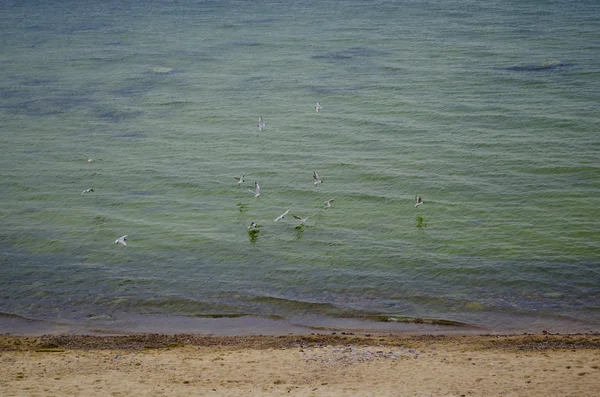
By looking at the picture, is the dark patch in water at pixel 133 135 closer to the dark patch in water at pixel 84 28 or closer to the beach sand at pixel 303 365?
the beach sand at pixel 303 365

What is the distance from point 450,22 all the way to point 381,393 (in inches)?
1666

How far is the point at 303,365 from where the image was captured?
18938 millimetres

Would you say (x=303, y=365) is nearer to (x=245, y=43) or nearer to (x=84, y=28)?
(x=245, y=43)

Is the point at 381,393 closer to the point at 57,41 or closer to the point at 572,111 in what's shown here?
the point at 572,111

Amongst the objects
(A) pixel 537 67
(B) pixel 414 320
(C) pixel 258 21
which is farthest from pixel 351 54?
(B) pixel 414 320

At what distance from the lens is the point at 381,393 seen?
17031 millimetres

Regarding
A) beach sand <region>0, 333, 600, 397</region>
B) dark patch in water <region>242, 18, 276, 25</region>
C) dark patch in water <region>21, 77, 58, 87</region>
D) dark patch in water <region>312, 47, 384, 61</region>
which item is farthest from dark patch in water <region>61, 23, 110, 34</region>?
beach sand <region>0, 333, 600, 397</region>

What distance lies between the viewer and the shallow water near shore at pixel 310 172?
2411 cm

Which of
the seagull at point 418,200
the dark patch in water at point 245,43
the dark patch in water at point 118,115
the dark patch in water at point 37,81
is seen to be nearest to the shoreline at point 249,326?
the seagull at point 418,200

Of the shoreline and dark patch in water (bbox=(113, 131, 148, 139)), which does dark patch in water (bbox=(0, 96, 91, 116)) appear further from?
the shoreline

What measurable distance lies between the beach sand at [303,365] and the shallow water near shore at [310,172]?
5.28 feet

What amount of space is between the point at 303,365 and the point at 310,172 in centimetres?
1666

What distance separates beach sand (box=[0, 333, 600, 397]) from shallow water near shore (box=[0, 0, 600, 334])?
1.61 metres

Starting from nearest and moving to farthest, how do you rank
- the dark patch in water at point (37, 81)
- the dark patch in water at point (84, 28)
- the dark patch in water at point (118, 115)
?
the dark patch in water at point (118, 115) → the dark patch in water at point (37, 81) → the dark patch in water at point (84, 28)
